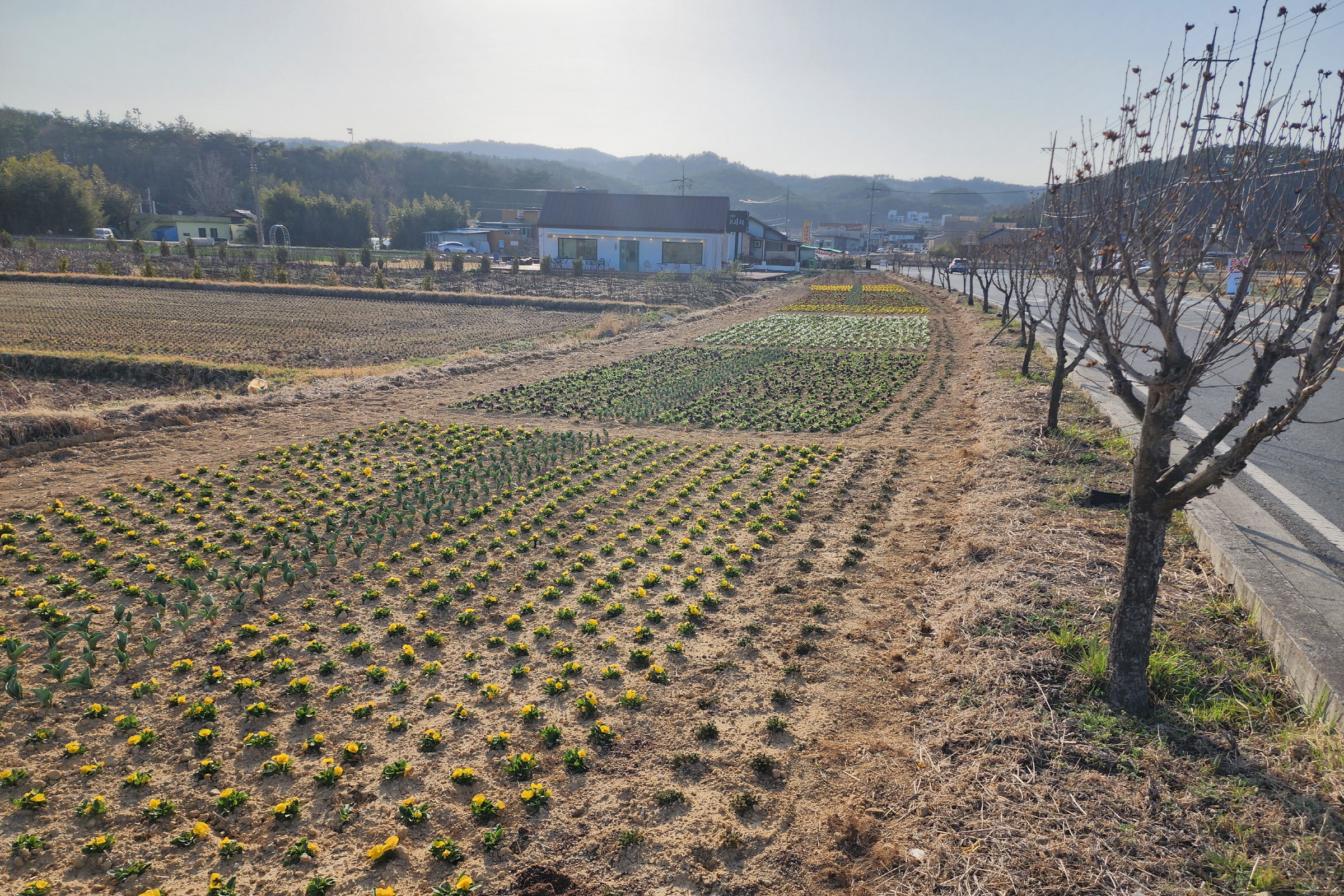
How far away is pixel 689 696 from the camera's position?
5035 millimetres

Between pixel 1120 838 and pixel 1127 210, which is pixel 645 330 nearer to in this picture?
pixel 1127 210

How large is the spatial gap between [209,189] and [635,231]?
2484 inches

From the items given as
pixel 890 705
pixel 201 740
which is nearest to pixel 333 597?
pixel 201 740

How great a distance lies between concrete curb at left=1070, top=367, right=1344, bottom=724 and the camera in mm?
3834

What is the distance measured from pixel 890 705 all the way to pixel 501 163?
17126 cm

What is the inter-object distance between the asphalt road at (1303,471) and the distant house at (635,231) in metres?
40.8

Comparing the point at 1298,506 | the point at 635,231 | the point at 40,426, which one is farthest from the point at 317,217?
the point at 1298,506

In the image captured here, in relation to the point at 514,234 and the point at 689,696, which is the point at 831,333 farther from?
the point at 514,234

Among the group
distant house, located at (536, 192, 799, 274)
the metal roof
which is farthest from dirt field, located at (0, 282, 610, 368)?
the metal roof

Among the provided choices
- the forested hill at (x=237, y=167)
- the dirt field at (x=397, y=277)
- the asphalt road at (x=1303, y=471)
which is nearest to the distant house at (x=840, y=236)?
the forested hill at (x=237, y=167)

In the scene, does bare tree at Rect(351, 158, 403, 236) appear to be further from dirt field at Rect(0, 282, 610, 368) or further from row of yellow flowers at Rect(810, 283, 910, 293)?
dirt field at Rect(0, 282, 610, 368)

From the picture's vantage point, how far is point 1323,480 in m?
7.52

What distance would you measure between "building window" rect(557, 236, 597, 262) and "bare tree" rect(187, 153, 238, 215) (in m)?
54.4

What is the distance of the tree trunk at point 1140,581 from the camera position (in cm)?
381
